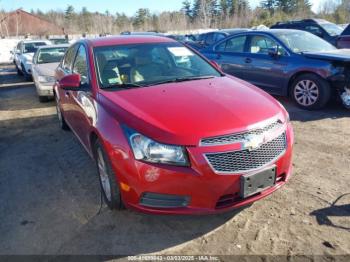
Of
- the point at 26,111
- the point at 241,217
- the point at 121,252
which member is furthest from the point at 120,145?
the point at 26,111

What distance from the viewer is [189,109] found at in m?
3.12

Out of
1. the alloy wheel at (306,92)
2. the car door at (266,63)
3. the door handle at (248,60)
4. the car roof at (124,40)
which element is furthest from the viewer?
the door handle at (248,60)

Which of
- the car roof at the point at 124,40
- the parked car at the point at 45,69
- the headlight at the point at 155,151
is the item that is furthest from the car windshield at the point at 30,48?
the headlight at the point at 155,151

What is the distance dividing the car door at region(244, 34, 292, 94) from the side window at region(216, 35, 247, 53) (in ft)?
0.68

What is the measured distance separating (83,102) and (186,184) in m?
1.88

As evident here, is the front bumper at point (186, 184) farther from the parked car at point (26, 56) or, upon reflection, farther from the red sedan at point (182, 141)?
the parked car at point (26, 56)

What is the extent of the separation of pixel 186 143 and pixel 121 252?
1060 millimetres

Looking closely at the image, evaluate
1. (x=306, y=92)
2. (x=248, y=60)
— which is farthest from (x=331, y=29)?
(x=306, y=92)

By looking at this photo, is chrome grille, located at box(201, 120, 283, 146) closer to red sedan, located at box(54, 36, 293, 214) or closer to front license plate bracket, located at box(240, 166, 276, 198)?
red sedan, located at box(54, 36, 293, 214)

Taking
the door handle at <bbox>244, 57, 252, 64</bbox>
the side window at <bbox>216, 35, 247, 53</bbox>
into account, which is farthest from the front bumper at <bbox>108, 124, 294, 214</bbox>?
the side window at <bbox>216, 35, 247, 53</bbox>

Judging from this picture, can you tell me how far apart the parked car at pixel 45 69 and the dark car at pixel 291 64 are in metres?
4.25

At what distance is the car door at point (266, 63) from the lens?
7.07 meters

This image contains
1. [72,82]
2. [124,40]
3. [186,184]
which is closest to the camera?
[186,184]

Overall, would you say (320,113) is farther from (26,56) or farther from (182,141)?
(26,56)
